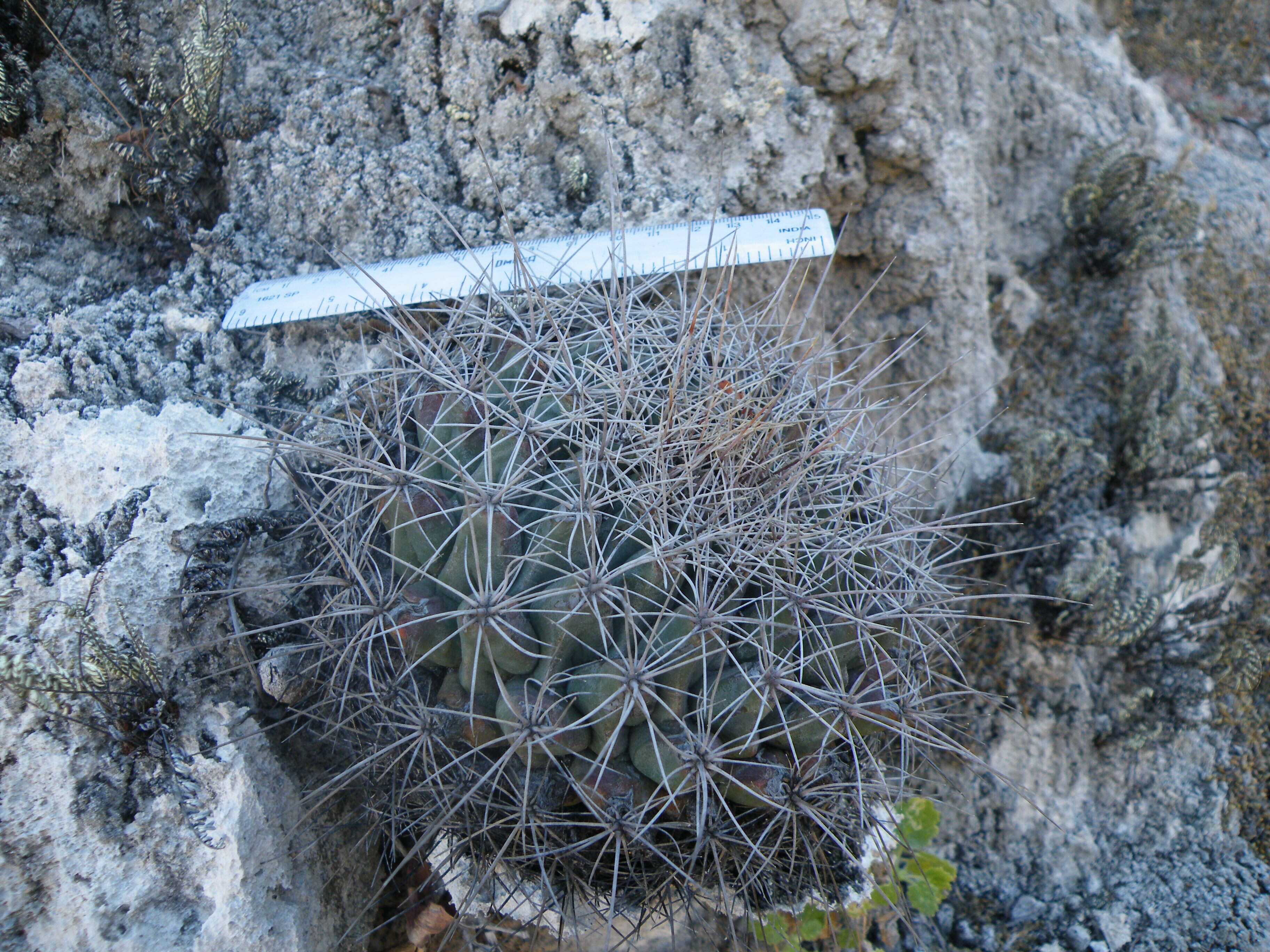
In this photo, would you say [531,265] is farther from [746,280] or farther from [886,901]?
[886,901]

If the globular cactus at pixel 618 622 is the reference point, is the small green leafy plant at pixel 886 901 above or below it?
below

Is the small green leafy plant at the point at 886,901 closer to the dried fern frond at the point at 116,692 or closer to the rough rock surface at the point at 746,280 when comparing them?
the rough rock surface at the point at 746,280

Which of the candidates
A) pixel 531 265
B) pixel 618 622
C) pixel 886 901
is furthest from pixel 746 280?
pixel 886 901

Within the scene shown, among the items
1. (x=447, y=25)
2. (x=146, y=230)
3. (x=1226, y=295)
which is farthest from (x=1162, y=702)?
(x=146, y=230)

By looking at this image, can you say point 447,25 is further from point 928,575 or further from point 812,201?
point 928,575

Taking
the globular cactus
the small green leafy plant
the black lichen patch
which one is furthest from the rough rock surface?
the black lichen patch

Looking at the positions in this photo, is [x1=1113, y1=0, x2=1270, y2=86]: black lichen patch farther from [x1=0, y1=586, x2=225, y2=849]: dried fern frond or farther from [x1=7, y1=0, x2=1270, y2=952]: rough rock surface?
[x1=0, y1=586, x2=225, y2=849]: dried fern frond

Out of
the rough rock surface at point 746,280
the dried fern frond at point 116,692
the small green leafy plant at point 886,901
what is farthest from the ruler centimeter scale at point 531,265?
the small green leafy plant at point 886,901

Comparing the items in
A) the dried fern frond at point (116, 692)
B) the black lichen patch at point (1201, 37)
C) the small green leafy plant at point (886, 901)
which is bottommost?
the small green leafy plant at point (886, 901)
